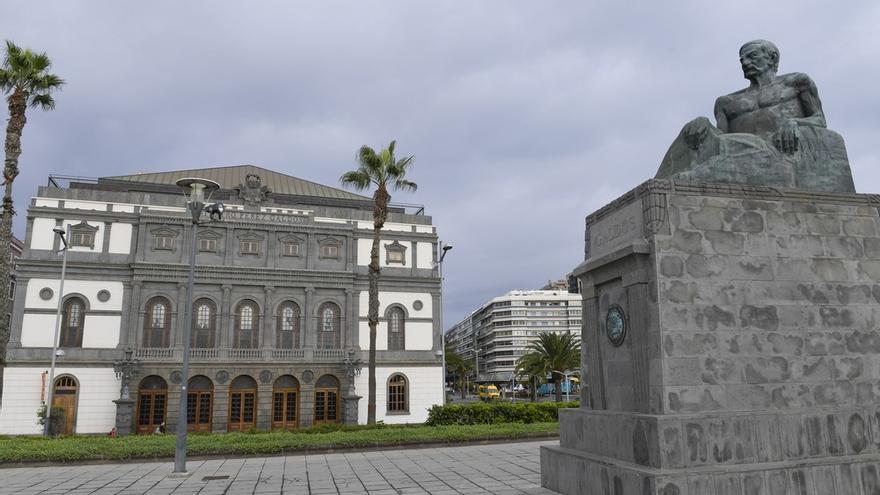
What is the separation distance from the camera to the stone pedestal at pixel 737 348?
7.02 m

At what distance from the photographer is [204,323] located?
112 feet

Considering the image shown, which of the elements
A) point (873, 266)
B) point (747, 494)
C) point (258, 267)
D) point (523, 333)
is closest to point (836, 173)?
point (873, 266)

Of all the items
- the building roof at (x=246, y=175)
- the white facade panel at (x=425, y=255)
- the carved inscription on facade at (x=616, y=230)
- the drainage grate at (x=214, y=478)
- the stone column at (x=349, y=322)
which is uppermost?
the building roof at (x=246, y=175)

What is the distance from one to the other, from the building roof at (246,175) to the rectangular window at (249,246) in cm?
503

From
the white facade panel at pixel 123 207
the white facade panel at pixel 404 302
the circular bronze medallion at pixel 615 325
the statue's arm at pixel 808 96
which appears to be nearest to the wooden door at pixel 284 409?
the white facade panel at pixel 404 302

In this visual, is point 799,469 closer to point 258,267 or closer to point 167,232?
point 258,267

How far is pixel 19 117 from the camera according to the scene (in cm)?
2331

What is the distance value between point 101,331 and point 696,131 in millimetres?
33145

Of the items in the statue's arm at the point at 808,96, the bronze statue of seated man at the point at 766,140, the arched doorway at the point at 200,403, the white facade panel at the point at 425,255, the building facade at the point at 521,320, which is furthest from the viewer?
the building facade at the point at 521,320

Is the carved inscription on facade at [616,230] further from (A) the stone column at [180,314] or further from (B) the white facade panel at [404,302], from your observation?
(A) the stone column at [180,314]

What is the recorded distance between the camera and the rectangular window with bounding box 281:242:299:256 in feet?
119

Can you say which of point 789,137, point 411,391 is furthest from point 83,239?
point 789,137

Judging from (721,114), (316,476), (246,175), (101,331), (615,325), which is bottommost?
(316,476)

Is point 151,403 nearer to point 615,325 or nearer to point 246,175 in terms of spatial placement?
point 246,175
